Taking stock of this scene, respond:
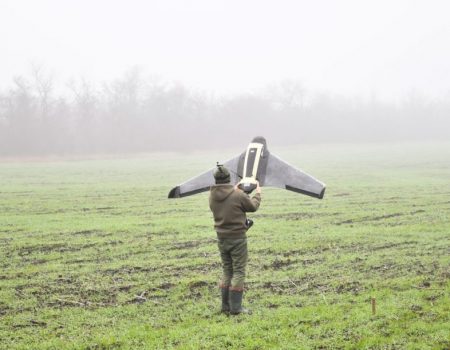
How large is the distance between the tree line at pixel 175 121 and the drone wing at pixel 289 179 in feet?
208

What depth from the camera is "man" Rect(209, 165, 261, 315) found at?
24.8ft

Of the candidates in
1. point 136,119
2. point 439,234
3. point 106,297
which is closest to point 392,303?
point 106,297

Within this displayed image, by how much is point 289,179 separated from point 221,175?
40.2 inches

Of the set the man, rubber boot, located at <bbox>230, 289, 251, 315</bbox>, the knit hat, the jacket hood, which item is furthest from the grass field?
A: the knit hat

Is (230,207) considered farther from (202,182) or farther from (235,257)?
(235,257)

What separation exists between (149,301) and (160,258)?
3196mm

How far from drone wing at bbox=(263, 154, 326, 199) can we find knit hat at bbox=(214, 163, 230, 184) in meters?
0.65

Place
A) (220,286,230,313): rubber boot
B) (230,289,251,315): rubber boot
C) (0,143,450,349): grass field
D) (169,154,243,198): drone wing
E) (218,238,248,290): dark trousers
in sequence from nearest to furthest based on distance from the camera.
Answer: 1. (0,143,450,349): grass field
2. (169,154,243,198): drone wing
3. (218,238,248,290): dark trousers
4. (230,289,251,315): rubber boot
5. (220,286,230,313): rubber boot

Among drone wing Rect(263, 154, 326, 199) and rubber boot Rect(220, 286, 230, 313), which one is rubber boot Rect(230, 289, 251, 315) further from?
drone wing Rect(263, 154, 326, 199)

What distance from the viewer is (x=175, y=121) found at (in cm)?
8681

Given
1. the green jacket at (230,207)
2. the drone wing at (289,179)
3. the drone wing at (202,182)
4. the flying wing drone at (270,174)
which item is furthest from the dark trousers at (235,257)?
the drone wing at (289,179)

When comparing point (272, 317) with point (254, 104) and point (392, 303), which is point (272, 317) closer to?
point (392, 303)

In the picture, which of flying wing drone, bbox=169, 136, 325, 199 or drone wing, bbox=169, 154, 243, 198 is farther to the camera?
drone wing, bbox=169, 154, 243, 198

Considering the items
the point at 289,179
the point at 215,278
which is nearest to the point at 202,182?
the point at 289,179
